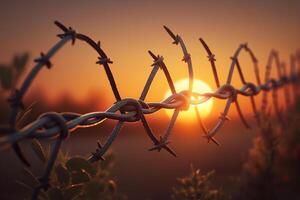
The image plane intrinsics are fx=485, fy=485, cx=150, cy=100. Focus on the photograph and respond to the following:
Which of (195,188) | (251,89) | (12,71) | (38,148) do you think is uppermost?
(251,89)

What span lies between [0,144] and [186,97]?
77 cm

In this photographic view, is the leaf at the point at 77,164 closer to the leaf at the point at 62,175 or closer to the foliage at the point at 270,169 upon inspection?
the leaf at the point at 62,175

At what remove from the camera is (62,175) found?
36.3 inches

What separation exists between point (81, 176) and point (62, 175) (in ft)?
0.12

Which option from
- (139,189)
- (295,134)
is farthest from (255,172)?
(139,189)

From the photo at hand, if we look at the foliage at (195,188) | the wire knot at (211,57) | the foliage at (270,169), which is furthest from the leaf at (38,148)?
the foliage at (270,169)

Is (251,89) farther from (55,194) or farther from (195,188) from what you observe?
(55,194)

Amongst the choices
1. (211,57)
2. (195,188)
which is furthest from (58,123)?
(211,57)

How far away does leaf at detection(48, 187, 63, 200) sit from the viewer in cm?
92

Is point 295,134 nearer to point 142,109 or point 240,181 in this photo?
point 240,181

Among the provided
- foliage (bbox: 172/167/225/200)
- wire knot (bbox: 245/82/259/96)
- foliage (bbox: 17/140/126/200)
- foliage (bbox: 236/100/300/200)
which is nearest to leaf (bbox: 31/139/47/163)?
foliage (bbox: 17/140/126/200)

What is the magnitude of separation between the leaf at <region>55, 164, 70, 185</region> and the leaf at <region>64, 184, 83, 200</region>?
13 millimetres

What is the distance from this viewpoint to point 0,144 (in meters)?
0.63

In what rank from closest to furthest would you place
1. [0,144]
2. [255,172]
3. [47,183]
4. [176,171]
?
1. [0,144]
2. [47,183]
3. [255,172]
4. [176,171]
